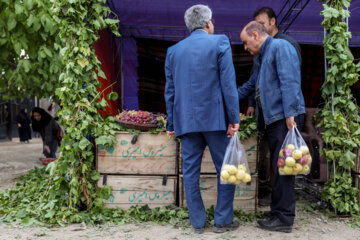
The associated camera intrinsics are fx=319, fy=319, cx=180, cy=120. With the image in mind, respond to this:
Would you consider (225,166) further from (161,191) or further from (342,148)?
(342,148)

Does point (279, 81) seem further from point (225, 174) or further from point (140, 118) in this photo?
point (140, 118)

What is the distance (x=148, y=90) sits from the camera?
6953 millimetres

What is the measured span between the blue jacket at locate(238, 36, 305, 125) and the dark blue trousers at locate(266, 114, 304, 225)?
0.12 meters

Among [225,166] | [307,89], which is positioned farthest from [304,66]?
[225,166]

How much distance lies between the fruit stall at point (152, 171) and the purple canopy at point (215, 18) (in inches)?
102

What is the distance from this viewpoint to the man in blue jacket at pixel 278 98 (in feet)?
9.93

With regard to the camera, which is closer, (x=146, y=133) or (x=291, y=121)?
(x=291, y=121)

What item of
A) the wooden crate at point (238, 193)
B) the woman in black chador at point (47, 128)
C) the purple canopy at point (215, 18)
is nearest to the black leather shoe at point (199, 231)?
the wooden crate at point (238, 193)

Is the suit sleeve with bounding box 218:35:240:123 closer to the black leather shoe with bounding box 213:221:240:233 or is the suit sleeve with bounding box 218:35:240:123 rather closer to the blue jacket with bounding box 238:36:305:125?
the blue jacket with bounding box 238:36:305:125

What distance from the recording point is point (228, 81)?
2.94 metres

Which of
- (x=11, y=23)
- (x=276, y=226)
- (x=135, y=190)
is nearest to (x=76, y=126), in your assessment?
(x=135, y=190)

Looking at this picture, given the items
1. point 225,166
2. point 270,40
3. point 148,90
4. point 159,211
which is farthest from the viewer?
point 148,90

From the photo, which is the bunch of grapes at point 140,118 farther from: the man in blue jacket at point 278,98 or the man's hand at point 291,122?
the man's hand at point 291,122

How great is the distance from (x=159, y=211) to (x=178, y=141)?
0.83 metres
